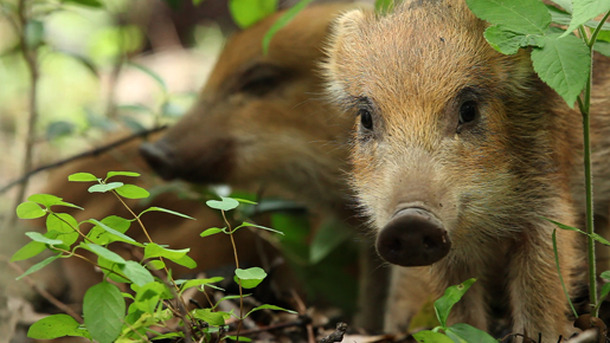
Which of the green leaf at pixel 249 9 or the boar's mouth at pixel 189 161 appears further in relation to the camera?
the green leaf at pixel 249 9

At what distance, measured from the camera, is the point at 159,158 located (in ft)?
11.8

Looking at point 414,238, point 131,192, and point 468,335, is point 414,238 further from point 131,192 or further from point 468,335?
point 131,192

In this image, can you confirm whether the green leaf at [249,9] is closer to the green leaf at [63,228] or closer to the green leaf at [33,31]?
the green leaf at [33,31]

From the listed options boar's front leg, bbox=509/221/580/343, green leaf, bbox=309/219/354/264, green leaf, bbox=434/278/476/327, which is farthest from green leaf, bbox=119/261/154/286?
green leaf, bbox=309/219/354/264

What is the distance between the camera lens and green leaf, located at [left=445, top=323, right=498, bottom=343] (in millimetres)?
1705

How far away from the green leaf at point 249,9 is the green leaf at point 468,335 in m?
2.49

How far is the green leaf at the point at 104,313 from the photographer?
1.53m

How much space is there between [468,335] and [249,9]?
2576mm

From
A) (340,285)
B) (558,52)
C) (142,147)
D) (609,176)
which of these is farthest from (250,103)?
(558,52)

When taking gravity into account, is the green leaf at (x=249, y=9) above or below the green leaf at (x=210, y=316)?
above

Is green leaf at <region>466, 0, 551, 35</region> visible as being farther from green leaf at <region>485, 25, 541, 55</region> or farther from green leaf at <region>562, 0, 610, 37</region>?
green leaf at <region>562, 0, 610, 37</region>

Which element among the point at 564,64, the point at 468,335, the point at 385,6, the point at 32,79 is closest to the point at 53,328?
the point at 468,335

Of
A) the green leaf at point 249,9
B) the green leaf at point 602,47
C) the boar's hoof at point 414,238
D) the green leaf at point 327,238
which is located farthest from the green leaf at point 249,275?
the green leaf at point 249,9

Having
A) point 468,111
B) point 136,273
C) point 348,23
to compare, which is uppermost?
point 348,23
